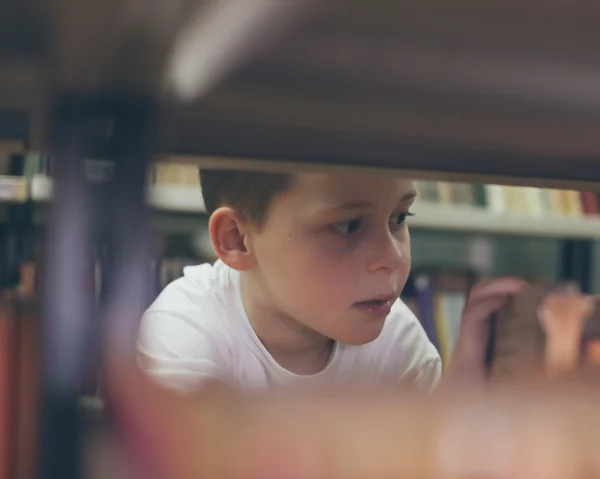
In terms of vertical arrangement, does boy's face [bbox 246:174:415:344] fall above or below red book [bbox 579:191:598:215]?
below

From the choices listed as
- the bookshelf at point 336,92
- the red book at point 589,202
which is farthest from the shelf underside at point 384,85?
the red book at point 589,202

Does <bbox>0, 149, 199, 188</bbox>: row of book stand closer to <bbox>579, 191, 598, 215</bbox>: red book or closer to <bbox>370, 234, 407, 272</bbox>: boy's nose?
<bbox>370, 234, 407, 272</bbox>: boy's nose

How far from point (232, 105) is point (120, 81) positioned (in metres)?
0.04

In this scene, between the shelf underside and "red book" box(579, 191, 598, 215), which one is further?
"red book" box(579, 191, 598, 215)

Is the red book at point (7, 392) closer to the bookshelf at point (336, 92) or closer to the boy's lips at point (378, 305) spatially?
the bookshelf at point (336, 92)

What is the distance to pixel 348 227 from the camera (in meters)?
0.27

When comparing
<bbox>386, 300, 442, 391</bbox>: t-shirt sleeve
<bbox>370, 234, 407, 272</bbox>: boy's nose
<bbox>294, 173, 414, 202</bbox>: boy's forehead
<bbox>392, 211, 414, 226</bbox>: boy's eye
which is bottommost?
<bbox>386, 300, 442, 391</bbox>: t-shirt sleeve

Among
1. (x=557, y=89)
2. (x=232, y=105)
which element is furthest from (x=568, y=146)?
(x=232, y=105)

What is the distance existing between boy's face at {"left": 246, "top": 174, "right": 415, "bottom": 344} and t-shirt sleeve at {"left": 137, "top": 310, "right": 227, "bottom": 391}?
30 millimetres

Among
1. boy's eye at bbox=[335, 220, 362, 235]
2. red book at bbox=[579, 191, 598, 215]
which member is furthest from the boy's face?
red book at bbox=[579, 191, 598, 215]

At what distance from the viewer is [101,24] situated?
0.66 feet

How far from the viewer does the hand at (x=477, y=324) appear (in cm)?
28

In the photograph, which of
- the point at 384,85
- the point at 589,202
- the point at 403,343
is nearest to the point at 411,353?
the point at 403,343

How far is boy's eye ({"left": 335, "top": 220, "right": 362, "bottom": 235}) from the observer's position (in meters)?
0.26
